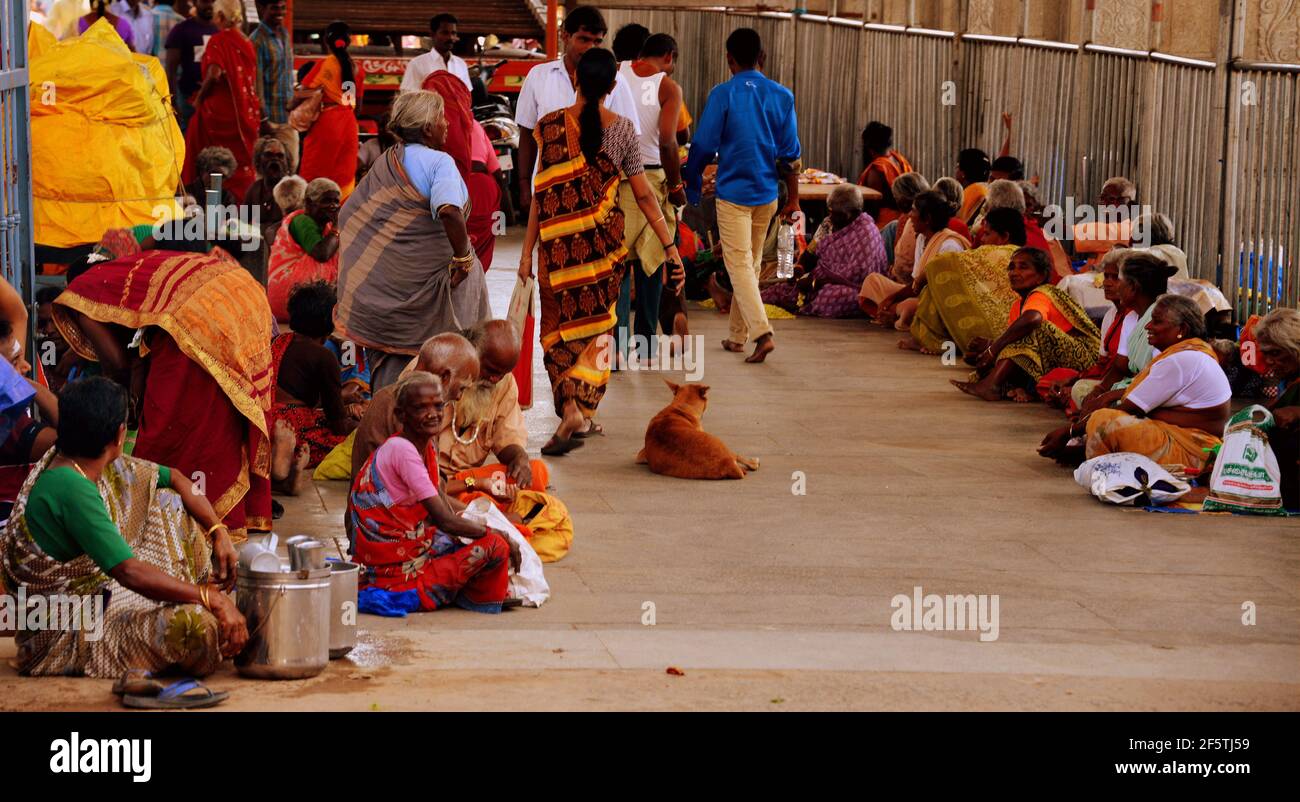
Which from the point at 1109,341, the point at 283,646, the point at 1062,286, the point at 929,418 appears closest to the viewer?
the point at 283,646

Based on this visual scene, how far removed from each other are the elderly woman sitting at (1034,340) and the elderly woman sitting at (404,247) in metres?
A: 3.81

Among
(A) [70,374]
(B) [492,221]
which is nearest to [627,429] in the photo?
(B) [492,221]

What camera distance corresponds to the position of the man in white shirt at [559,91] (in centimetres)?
956

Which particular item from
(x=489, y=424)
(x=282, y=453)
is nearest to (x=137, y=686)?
(x=489, y=424)

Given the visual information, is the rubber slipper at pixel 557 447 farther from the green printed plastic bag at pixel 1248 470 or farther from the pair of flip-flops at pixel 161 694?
the pair of flip-flops at pixel 161 694

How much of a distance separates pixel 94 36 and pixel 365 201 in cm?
284

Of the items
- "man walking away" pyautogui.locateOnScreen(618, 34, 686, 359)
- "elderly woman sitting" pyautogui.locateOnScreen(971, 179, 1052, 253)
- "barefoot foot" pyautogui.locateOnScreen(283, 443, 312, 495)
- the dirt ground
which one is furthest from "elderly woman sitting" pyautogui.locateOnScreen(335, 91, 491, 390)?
"elderly woman sitting" pyautogui.locateOnScreen(971, 179, 1052, 253)

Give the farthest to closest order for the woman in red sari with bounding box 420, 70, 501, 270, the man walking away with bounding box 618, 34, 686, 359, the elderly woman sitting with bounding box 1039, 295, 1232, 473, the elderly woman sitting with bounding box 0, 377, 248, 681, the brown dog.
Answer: the man walking away with bounding box 618, 34, 686, 359 → the woman in red sari with bounding box 420, 70, 501, 270 → the brown dog → the elderly woman sitting with bounding box 1039, 295, 1232, 473 → the elderly woman sitting with bounding box 0, 377, 248, 681

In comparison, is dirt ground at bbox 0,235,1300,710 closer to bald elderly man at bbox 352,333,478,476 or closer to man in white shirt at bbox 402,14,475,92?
bald elderly man at bbox 352,333,478,476

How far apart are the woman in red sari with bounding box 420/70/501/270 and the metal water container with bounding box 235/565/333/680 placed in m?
4.26

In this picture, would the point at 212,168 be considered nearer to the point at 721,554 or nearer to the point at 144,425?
the point at 144,425

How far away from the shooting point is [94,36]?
996cm

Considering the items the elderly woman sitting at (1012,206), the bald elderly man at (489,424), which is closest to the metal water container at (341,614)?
the bald elderly man at (489,424)

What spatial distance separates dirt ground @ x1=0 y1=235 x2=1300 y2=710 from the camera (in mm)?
5113
